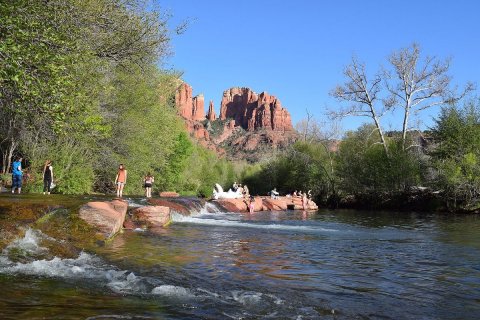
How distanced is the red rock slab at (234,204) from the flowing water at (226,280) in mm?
19554

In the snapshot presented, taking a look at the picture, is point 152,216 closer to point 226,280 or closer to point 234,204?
point 226,280

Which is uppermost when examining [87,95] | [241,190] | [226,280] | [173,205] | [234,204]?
[87,95]

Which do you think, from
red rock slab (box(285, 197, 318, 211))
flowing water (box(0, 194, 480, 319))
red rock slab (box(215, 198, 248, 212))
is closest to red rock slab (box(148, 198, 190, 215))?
flowing water (box(0, 194, 480, 319))

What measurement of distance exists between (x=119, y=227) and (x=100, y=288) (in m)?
7.82

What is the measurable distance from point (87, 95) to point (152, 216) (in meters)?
5.46

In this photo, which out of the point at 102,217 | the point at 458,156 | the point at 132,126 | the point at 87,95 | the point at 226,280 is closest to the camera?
the point at 226,280

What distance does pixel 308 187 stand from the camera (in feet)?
205

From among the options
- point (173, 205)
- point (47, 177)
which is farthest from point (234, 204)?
point (47, 177)

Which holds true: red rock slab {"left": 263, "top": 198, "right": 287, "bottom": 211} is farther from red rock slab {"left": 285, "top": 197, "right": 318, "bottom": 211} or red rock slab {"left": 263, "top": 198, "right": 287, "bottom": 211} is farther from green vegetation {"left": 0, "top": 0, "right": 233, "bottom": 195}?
green vegetation {"left": 0, "top": 0, "right": 233, "bottom": 195}

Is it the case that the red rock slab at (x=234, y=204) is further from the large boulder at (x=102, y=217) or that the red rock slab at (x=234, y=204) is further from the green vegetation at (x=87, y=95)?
the large boulder at (x=102, y=217)

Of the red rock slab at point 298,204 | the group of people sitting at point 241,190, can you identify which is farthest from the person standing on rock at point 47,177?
the red rock slab at point 298,204

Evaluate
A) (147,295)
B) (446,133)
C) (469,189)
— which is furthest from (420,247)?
(446,133)

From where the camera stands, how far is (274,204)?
139 feet

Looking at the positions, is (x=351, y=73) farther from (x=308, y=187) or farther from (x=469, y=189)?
(x=308, y=187)
